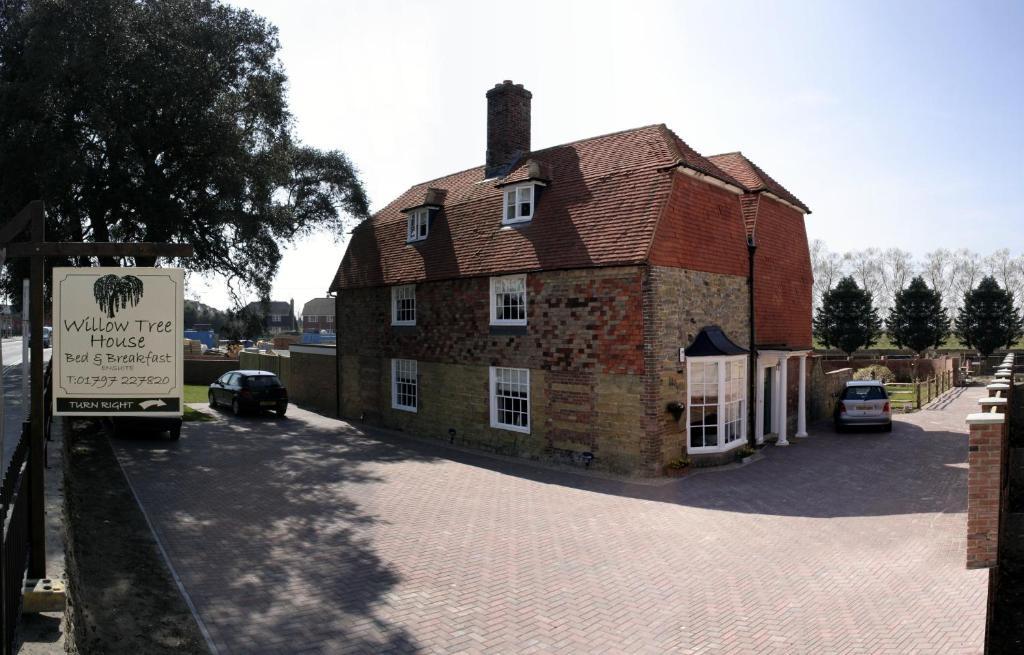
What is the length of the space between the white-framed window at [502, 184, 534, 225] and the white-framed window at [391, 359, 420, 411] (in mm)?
6156

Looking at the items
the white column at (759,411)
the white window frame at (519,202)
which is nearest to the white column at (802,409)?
the white column at (759,411)

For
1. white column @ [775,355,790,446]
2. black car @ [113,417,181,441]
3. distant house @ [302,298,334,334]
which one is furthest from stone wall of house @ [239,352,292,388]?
distant house @ [302,298,334,334]

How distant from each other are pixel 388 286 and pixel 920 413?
68.1 feet

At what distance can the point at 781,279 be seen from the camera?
19938 mm

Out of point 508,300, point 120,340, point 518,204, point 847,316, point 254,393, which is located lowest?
point 254,393

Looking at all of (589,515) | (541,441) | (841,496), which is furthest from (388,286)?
(841,496)

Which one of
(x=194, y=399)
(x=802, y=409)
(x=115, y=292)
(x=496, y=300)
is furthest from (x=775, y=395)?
(x=194, y=399)

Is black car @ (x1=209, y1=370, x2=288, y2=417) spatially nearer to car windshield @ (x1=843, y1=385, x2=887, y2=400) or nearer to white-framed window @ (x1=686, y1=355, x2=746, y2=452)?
white-framed window @ (x1=686, y1=355, x2=746, y2=452)

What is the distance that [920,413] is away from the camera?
24594 mm

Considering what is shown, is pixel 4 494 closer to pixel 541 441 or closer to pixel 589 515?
pixel 589 515

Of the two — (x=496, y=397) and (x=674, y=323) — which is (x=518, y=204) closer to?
(x=496, y=397)

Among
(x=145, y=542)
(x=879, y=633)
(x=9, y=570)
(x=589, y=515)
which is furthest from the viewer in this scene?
(x=589, y=515)

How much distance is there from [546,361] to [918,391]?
1884 centimetres

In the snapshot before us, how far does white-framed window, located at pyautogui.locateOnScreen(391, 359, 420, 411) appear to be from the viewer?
844 inches
